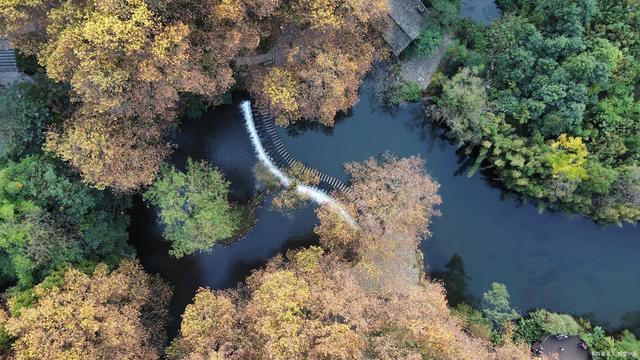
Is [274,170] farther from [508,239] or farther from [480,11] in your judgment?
[480,11]

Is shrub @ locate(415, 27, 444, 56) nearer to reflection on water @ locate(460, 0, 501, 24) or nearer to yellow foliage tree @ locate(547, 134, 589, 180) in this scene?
reflection on water @ locate(460, 0, 501, 24)

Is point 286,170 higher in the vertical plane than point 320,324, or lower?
higher

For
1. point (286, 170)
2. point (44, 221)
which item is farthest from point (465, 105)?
point (44, 221)

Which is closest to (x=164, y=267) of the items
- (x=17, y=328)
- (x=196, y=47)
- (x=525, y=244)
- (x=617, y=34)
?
(x=17, y=328)

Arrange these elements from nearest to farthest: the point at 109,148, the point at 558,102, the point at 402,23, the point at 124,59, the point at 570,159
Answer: the point at 124,59
the point at 109,148
the point at 558,102
the point at 570,159
the point at 402,23

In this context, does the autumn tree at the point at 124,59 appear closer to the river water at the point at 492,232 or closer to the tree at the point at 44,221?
the tree at the point at 44,221

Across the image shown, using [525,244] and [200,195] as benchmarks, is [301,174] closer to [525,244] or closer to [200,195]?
[200,195]

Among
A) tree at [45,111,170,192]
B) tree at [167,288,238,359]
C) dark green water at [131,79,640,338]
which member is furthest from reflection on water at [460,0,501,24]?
tree at [167,288,238,359]
